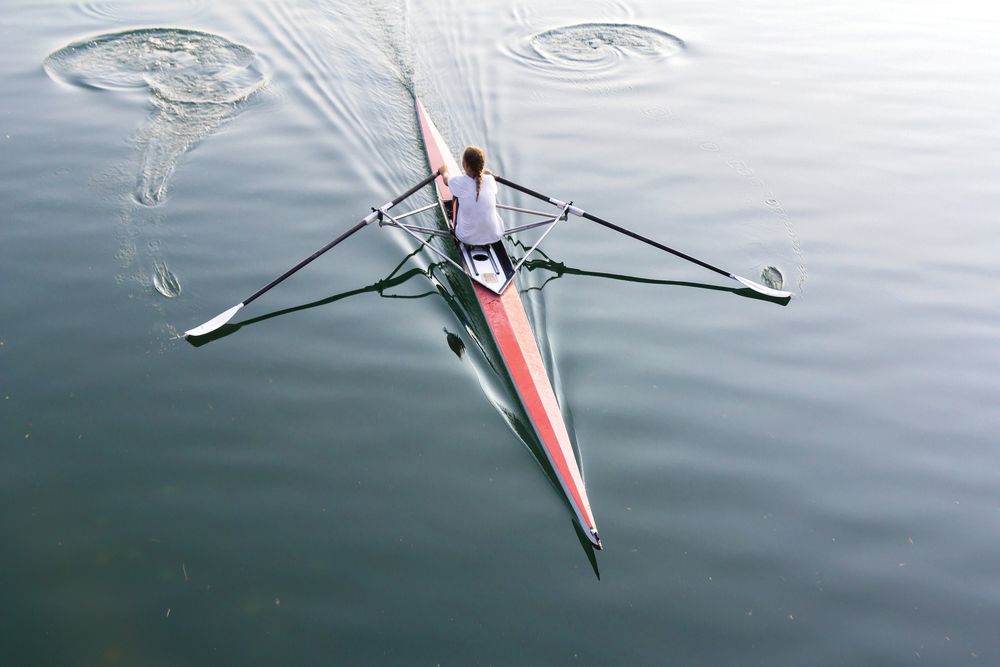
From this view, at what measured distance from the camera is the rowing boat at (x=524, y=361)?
6047 mm

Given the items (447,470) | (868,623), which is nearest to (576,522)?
(447,470)

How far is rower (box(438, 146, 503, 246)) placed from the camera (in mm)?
8023

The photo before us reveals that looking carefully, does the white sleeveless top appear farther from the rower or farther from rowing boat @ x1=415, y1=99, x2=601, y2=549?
rowing boat @ x1=415, y1=99, x2=601, y2=549

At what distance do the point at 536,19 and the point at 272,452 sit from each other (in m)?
11.2

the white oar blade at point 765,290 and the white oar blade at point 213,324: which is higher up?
the white oar blade at point 765,290

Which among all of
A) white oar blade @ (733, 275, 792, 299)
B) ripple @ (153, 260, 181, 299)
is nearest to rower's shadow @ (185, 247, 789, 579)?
white oar blade @ (733, 275, 792, 299)

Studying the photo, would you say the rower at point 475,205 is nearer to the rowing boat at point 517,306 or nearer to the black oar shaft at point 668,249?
the rowing boat at point 517,306

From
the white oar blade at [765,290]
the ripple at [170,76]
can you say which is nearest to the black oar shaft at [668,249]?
the white oar blade at [765,290]

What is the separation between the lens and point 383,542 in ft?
18.8

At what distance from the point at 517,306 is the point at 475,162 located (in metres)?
1.60

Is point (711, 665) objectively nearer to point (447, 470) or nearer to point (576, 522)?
point (576, 522)

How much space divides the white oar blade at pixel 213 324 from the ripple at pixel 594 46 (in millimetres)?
7880

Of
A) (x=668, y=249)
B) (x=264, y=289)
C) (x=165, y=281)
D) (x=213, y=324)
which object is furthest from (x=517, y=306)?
(x=165, y=281)

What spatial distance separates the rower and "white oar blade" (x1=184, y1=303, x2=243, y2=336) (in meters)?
2.55
